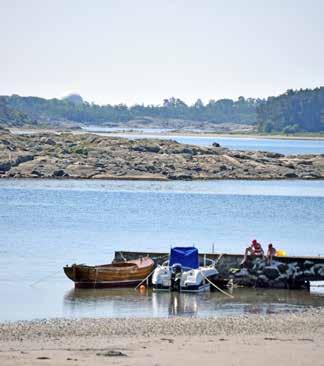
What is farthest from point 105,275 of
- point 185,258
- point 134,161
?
point 134,161

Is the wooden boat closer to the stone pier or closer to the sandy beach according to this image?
the stone pier

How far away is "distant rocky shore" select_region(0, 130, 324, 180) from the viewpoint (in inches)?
3912

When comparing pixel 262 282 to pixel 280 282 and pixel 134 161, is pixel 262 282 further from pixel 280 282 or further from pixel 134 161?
pixel 134 161

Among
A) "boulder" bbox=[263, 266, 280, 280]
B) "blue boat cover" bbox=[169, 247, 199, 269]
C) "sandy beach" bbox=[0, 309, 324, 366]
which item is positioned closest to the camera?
"sandy beach" bbox=[0, 309, 324, 366]

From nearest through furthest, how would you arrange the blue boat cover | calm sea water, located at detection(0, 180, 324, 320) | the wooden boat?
calm sea water, located at detection(0, 180, 324, 320) < the wooden boat < the blue boat cover

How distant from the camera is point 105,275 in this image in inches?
1484

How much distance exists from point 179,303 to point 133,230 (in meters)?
24.2

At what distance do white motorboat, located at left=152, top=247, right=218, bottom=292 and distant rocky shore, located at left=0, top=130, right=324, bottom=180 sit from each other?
5939cm

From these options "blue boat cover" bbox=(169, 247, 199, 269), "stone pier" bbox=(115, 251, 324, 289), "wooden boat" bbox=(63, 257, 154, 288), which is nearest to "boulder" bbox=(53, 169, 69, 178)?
"blue boat cover" bbox=(169, 247, 199, 269)

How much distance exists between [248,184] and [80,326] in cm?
6981

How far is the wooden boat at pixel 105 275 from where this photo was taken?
3762cm

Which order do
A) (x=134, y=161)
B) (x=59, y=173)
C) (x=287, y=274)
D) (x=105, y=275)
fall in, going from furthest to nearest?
(x=134, y=161) → (x=59, y=173) → (x=287, y=274) → (x=105, y=275)

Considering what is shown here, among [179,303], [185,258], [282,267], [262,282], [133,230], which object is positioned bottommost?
[133,230]

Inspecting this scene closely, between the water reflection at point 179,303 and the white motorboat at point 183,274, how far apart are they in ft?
1.35
